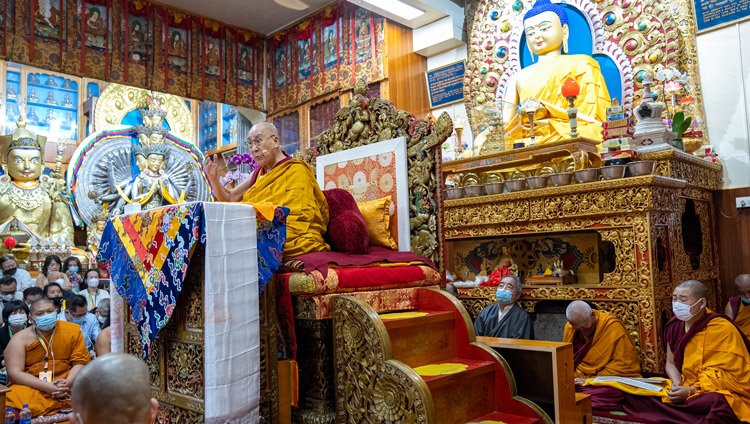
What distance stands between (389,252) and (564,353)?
1260 millimetres

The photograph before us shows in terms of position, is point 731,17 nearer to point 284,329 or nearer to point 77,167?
point 284,329

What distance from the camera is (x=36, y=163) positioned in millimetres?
9141

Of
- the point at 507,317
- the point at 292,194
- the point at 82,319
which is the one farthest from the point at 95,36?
the point at 507,317

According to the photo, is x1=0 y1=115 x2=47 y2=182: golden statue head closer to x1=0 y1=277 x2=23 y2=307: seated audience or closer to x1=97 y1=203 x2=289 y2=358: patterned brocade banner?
x1=0 y1=277 x2=23 y2=307: seated audience

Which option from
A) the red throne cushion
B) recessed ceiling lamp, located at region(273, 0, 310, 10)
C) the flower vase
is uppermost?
recessed ceiling lamp, located at region(273, 0, 310, 10)

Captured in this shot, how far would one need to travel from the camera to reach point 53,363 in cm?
421

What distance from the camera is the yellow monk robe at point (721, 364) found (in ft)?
12.0

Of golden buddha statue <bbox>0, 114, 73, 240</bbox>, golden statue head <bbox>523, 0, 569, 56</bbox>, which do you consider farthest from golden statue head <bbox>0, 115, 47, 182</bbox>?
golden statue head <bbox>523, 0, 569, 56</bbox>

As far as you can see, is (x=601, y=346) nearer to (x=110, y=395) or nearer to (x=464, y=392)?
(x=464, y=392)

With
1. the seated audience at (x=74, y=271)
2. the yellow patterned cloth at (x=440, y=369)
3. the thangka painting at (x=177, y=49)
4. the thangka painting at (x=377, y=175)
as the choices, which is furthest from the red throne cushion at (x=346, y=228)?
the thangka painting at (x=177, y=49)

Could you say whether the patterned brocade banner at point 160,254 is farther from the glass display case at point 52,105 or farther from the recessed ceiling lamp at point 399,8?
the glass display case at point 52,105

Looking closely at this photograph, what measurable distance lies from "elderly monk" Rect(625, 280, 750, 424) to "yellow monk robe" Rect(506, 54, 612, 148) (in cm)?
241

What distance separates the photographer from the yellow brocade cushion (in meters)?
4.07

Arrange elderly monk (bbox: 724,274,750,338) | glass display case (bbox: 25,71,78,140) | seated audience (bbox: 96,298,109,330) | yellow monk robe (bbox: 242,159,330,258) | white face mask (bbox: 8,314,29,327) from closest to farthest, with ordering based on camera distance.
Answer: yellow monk robe (bbox: 242,159,330,258) < white face mask (bbox: 8,314,29,327) < elderly monk (bbox: 724,274,750,338) < seated audience (bbox: 96,298,109,330) < glass display case (bbox: 25,71,78,140)
